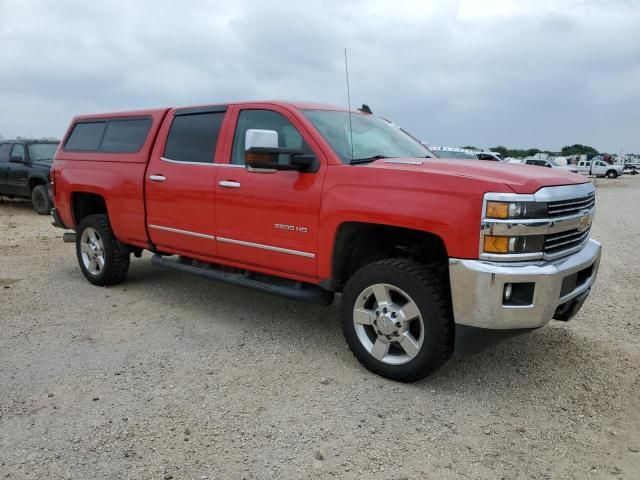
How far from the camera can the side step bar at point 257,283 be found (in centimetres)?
411

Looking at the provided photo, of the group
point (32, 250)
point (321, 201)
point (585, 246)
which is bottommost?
point (32, 250)

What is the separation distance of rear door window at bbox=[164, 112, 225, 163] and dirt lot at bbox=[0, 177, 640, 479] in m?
1.50

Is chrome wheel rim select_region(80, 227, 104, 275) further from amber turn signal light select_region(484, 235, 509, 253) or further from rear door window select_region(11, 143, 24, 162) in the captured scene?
rear door window select_region(11, 143, 24, 162)

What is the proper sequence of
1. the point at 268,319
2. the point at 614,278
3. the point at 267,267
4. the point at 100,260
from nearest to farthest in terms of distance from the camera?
the point at 267,267 < the point at 268,319 < the point at 100,260 < the point at 614,278

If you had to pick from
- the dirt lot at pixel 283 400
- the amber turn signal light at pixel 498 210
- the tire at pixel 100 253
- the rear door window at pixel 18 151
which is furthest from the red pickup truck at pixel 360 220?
the rear door window at pixel 18 151

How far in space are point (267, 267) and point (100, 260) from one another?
265 centimetres

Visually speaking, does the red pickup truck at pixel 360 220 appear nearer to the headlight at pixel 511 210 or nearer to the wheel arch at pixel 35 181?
the headlight at pixel 511 210

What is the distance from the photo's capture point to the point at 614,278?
6562mm

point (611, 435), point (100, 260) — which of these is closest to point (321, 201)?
point (611, 435)

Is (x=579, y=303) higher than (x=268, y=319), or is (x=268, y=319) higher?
(x=579, y=303)

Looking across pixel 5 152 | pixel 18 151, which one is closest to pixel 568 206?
pixel 18 151

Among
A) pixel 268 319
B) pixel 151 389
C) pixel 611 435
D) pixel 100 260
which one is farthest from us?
pixel 100 260

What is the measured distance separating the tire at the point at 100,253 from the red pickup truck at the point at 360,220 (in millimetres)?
249

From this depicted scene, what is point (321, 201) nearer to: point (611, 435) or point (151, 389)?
point (151, 389)
